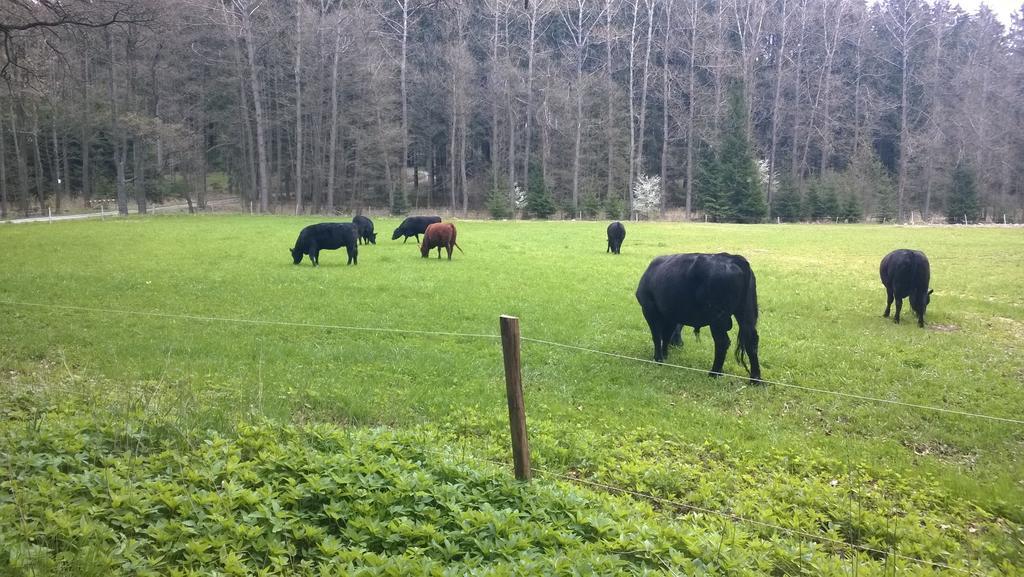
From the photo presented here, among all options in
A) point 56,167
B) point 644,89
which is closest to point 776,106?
point 644,89

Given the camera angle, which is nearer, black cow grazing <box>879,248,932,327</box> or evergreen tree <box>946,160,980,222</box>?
black cow grazing <box>879,248,932,327</box>

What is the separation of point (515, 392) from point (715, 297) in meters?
4.96

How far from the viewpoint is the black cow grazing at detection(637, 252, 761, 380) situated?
27.3 feet

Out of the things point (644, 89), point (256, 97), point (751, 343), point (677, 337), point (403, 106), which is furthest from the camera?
point (644, 89)

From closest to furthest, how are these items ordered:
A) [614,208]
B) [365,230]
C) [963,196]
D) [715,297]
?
1. [715,297]
2. [365,230]
3. [963,196]
4. [614,208]

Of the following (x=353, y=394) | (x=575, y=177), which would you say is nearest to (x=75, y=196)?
(x=575, y=177)

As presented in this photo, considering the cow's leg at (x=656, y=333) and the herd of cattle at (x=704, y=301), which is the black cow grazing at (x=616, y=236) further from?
the cow's leg at (x=656, y=333)

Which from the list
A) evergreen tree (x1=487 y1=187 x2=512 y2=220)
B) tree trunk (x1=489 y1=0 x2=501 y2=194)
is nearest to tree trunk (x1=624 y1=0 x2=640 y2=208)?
evergreen tree (x1=487 y1=187 x2=512 y2=220)

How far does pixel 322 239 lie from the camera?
19641 millimetres

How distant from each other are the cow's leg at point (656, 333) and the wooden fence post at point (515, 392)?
17.2 feet

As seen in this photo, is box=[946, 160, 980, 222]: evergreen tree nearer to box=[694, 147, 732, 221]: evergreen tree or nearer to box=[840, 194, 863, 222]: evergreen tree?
box=[840, 194, 863, 222]: evergreen tree

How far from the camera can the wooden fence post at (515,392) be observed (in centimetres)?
422

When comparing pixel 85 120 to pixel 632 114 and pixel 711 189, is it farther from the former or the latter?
pixel 711 189

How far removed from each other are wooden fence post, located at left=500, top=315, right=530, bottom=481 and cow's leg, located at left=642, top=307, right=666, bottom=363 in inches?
206
